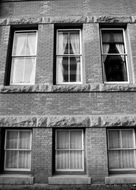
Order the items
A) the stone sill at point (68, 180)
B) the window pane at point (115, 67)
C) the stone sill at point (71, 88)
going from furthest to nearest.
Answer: the window pane at point (115, 67) → the stone sill at point (71, 88) → the stone sill at point (68, 180)

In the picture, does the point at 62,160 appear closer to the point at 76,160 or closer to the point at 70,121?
the point at 76,160

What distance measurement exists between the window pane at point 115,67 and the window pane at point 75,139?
2317 millimetres

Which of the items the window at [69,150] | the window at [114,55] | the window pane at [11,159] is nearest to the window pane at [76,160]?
the window at [69,150]

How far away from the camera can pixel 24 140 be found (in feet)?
19.9

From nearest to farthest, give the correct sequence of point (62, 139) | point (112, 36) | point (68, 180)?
point (68, 180) < point (62, 139) < point (112, 36)

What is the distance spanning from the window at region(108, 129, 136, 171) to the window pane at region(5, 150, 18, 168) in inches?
126

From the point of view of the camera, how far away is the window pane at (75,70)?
21.6 ft

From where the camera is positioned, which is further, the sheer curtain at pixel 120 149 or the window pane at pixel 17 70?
the window pane at pixel 17 70

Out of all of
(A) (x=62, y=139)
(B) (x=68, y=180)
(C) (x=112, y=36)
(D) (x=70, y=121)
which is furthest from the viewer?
(C) (x=112, y=36)

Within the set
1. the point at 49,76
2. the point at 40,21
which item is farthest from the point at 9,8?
the point at 49,76

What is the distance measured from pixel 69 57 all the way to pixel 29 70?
1618 mm

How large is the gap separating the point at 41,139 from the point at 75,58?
3.25 metres

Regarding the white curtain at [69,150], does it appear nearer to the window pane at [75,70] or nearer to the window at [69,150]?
the window at [69,150]

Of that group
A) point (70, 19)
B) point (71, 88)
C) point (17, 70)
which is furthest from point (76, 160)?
point (70, 19)
